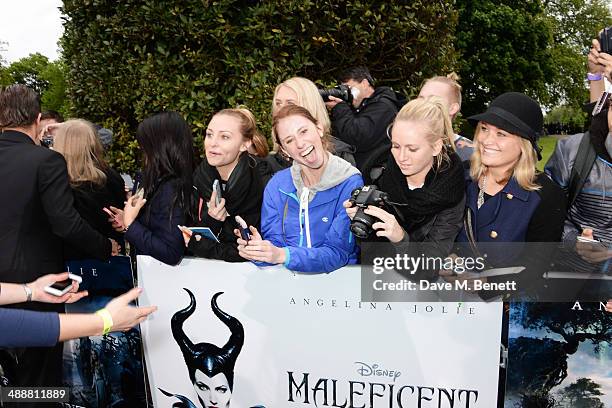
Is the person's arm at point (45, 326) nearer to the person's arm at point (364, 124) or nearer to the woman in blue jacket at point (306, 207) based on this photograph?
the woman in blue jacket at point (306, 207)

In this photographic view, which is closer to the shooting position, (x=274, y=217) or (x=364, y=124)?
(x=274, y=217)

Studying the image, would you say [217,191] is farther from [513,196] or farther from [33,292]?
[513,196]

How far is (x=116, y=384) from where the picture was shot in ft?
11.3

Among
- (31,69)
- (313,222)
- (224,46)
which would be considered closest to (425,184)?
(313,222)

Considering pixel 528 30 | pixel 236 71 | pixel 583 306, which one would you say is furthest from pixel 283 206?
pixel 528 30

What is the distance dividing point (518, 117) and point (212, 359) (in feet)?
6.82

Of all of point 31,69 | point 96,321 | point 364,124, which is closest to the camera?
point 96,321

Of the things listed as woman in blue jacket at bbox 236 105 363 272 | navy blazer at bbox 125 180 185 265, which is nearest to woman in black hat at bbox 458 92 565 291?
woman in blue jacket at bbox 236 105 363 272

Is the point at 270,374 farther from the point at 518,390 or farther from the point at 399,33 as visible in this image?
the point at 399,33

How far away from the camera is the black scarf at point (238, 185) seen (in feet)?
10.5

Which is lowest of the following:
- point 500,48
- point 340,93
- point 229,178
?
point 229,178

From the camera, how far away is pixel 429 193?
2.66 meters

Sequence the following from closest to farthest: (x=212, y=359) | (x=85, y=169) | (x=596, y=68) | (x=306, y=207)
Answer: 1. (x=306, y=207)
2. (x=212, y=359)
3. (x=596, y=68)
4. (x=85, y=169)

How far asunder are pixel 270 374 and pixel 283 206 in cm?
92
